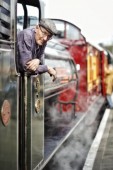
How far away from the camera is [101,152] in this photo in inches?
259

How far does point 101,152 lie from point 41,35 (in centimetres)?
354

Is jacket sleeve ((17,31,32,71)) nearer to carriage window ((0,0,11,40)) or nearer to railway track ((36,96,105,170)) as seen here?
carriage window ((0,0,11,40))

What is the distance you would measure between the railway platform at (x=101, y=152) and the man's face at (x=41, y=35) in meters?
2.50

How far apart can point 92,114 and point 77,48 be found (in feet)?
5.46

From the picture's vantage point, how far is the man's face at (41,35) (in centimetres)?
341

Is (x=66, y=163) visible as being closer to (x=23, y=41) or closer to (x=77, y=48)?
(x=23, y=41)

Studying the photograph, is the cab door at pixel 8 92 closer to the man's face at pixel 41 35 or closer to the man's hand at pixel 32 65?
the man's hand at pixel 32 65

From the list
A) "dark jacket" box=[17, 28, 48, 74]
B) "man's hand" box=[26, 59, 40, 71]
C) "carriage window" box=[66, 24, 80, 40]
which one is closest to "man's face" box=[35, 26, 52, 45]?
"dark jacket" box=[17, 28, 48, 74]

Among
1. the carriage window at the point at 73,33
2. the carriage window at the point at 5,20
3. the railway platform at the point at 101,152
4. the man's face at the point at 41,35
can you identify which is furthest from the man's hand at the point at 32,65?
the carriage window at the point at 73,33

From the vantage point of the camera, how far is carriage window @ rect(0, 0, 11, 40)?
285cm

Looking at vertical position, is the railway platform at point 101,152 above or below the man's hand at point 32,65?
below

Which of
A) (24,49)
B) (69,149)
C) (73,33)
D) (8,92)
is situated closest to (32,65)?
(24,49)

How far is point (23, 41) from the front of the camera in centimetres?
337

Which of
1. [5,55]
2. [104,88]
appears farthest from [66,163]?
[104,88]
